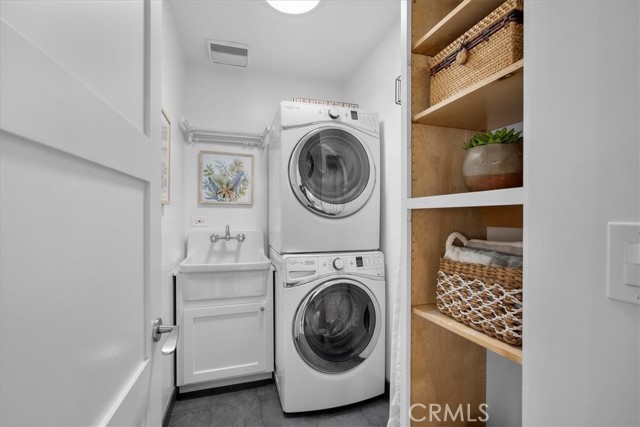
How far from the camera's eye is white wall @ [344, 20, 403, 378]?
196cm

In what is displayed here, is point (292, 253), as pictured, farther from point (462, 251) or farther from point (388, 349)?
point (462, 251)

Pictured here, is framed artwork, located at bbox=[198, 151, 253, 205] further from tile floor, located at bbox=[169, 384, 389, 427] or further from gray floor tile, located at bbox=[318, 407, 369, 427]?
gray floor tile, located at bbox=[318, 407, 369, 427]

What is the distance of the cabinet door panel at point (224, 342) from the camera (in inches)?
76.8

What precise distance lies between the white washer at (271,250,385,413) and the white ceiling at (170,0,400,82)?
1594 mm

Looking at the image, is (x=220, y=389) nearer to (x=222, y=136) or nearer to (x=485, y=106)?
(x=222, y=136)

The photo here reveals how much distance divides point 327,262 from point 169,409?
1364 millimetres

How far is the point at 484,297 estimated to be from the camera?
839 millimetres

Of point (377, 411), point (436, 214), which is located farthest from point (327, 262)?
point (377, 411)

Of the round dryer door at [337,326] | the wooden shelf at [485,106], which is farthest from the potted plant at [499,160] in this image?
the round dryer door at [337,326]

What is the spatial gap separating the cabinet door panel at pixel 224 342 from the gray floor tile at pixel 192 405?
6.4 inches

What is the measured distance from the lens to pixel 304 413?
6.09ft

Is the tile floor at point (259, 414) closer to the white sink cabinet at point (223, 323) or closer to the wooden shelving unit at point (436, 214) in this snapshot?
the white sink cabinet at point (223, 323)

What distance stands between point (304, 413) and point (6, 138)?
207cm

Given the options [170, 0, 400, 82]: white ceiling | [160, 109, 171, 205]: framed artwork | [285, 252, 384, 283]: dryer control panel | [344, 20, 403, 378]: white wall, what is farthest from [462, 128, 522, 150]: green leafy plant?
[160, 109, 171, 205]: framed artwork
